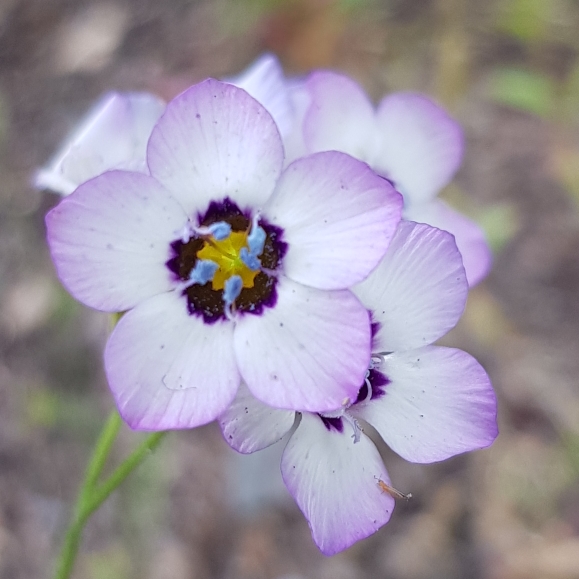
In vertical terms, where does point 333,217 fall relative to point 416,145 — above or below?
above

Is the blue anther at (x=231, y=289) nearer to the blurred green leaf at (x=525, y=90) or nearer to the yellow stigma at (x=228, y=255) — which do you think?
the yellow stigma at (x=228, y=255)

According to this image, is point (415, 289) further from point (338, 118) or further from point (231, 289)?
point (338, 118)

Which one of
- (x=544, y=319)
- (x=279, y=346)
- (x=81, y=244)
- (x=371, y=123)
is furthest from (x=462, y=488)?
(x=81, y=244)

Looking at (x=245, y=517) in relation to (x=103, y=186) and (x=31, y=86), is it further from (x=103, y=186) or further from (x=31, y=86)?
(x=31, y=86)

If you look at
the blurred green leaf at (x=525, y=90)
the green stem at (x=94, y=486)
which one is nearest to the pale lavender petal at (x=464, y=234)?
the green stem at (x=94, y=486)

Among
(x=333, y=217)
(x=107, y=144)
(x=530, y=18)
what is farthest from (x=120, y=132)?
(x=530, y=18)

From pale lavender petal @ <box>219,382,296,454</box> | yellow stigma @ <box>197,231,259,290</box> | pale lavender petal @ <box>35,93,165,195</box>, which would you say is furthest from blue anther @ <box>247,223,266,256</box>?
pale lavender petal @ <box>35,93,165,195</box>
